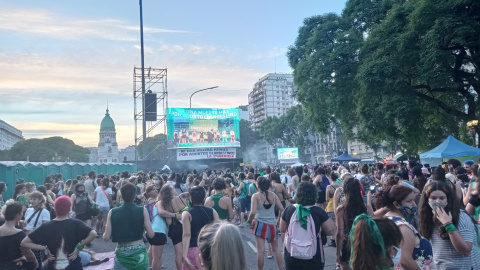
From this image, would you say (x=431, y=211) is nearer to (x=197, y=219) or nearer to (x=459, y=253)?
(x=459, y=253)

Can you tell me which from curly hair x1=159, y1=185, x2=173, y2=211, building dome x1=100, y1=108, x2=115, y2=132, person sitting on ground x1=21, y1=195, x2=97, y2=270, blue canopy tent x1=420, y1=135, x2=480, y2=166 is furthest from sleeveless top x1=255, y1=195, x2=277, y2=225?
building dome x1=100, y1=108, x2=115, y2=132

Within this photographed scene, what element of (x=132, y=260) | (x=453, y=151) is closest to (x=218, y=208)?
(x=132, y=260)

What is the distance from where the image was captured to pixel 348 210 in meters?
4.75

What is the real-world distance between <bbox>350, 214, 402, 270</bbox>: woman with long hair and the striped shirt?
105 centimetres

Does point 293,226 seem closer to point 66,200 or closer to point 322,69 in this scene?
point 66,200

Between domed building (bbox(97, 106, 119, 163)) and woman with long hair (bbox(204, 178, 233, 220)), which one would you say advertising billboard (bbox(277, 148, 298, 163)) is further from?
domed building (bbox(97, 106, 119, 163))

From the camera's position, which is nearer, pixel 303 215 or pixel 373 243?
pixel 373 243

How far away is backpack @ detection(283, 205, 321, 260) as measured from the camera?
4.36 metres

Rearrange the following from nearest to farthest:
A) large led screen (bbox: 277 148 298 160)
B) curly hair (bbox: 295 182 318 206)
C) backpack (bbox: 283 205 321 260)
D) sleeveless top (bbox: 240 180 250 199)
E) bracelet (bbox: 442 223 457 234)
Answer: bracelet (bbox: 442 223 457 234)
backpack (bbox: 283 205 321 260)
curly hair (bbox: 295 182 318 206)
sleeveless top (bbox: 240 180 250 199)
large led screen (bbox: 277 148 298 160)

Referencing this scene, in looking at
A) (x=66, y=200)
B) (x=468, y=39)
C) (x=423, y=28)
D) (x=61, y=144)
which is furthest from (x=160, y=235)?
(x=61, y=144)

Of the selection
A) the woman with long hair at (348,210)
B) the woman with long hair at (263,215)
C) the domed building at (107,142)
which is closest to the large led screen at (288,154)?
the woman with long hair at (263,215)

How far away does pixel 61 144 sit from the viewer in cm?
9531

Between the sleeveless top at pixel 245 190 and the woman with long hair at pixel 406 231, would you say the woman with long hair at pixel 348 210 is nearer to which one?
the woman with long hair at pixel 406 231

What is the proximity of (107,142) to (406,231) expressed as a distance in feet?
406
